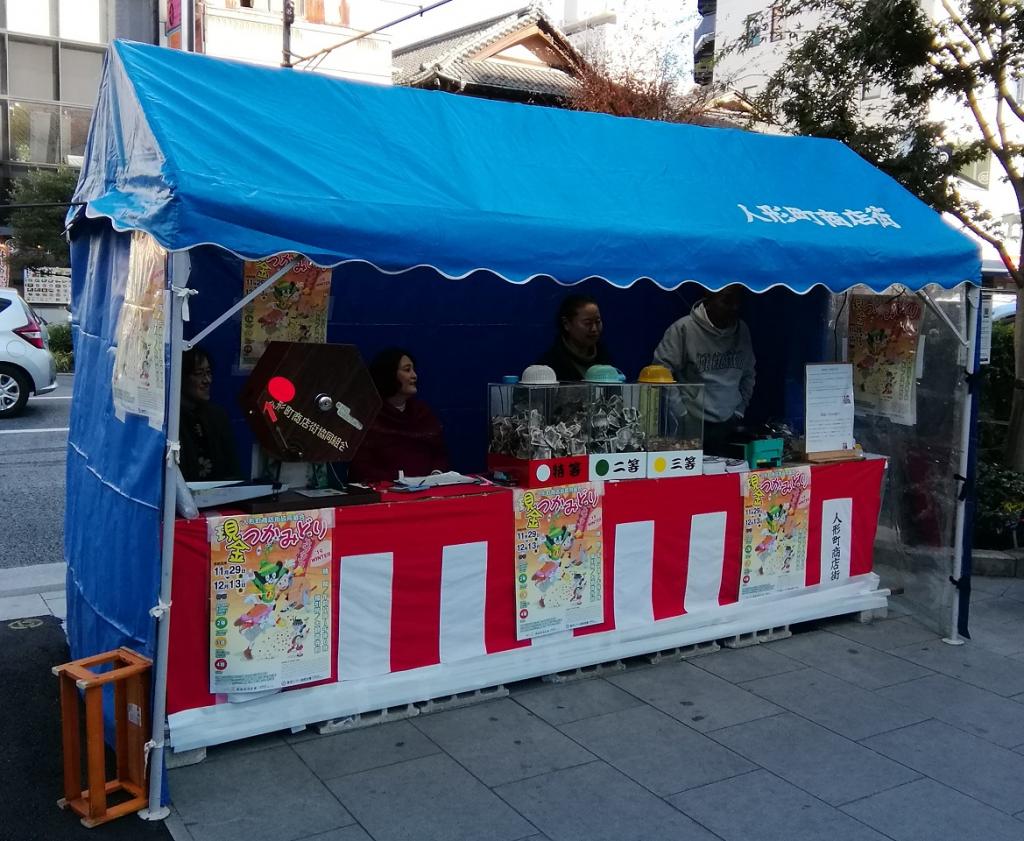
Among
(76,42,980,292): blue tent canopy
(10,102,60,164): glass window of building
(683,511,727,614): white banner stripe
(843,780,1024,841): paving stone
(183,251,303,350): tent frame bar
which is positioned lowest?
(843,780,1024,841): paving stone

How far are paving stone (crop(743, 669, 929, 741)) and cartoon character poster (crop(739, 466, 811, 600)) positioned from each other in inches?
21.7

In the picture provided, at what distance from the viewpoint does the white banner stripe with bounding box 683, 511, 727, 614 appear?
4.87 metres

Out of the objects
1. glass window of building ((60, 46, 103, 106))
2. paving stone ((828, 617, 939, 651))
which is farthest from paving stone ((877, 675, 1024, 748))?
glass window of building ((60, 46, 103, 106))

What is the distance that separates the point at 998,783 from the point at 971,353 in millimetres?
2258

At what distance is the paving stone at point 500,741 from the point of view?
368 cm

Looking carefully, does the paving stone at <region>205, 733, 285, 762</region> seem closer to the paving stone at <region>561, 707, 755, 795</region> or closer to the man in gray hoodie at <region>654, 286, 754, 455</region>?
the paving stone at <region>561, 707, 755, 795</region>

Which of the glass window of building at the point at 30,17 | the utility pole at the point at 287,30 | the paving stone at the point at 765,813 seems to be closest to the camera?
the paving stone at the point at 765,813

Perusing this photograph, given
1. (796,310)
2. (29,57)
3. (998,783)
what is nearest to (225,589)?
(998,783)

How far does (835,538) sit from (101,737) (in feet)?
12.8

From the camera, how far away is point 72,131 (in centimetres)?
2469

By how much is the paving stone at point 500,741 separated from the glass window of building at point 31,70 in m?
25.1

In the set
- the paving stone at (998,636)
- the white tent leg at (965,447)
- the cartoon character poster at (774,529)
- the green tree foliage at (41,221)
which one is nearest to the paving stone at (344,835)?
the cartoon character poster at (774,529)

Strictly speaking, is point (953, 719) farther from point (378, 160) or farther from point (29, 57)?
point (29, 57)

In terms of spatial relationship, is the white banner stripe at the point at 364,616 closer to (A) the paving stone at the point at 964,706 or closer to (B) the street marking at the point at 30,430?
(A) the paving stone at the point at 964,706
